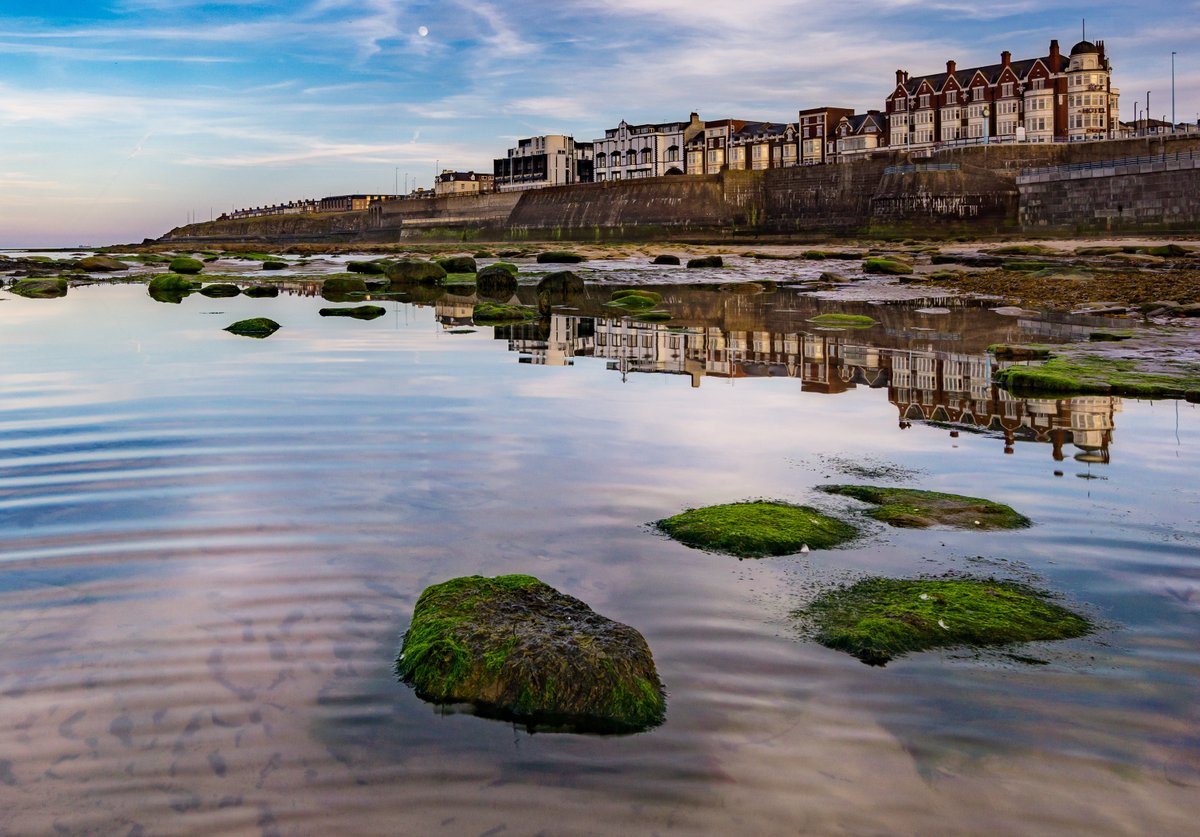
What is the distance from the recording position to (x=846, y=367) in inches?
472

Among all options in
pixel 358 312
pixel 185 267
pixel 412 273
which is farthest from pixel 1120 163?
pixel 358 312

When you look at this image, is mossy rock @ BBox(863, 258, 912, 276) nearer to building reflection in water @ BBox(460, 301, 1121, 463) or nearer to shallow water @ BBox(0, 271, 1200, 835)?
building reflection in water @ BBox(460, 301, 1121, 463)

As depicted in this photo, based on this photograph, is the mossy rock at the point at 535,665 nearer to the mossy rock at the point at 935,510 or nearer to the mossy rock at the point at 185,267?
the mossy rock at the point at 935,510

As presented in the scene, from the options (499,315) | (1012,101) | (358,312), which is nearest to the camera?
(499,315)

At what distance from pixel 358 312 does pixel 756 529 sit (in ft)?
51.8

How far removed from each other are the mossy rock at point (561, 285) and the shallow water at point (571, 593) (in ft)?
45.0

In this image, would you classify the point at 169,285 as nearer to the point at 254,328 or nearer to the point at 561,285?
the point at 561,285

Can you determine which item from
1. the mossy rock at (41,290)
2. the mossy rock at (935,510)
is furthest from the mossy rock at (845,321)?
the mossy rock at (41,290)

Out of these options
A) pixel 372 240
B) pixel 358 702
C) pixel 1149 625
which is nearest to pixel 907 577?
pixel 1149 625

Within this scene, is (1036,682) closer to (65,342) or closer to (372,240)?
(65,342)

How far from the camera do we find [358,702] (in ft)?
11.6

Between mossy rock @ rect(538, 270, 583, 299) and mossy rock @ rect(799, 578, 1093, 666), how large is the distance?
64.9 feet

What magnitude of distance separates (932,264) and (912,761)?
3494 cm

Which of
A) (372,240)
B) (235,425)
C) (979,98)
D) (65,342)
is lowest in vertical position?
(235,425)
